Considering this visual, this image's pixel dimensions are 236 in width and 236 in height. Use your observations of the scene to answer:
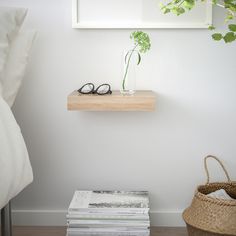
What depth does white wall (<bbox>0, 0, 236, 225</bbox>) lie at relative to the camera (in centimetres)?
176

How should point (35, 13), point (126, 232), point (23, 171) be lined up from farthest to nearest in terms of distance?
1. point (35, 13)
2. point (126, 232)
3. point (23, 171)

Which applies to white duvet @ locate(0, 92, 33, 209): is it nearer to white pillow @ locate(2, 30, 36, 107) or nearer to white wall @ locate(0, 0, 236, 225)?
white pillow @ locate(2, 30, 36, 107)

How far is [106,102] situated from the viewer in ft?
5.18

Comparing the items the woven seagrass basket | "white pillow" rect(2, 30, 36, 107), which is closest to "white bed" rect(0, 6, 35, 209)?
"white pillow" rect(2, 30, 36, 107)

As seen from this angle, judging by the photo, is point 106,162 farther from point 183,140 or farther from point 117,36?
point 117,36

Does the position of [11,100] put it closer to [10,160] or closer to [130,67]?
[10,160]

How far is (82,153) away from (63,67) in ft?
1.27

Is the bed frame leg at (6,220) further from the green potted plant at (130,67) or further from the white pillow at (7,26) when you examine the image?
the green potted plant at (130,67)

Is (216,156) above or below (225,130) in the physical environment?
below

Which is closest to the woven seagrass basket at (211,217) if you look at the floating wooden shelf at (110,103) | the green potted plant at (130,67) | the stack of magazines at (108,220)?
the stack of magazines at (108,220)

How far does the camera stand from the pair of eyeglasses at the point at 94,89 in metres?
1.68

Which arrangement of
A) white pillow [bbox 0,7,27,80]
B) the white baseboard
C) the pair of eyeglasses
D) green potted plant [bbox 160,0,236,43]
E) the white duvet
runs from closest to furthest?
the white duvet < green potted plant [bbox 160,0,236,43] < white pillow [bbox 0,7,27,80] < the pair of eyeglasses < the white baseboard

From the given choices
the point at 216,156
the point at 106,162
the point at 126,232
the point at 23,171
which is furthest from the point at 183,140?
the point at 23,171

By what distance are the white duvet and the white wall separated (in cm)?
48
